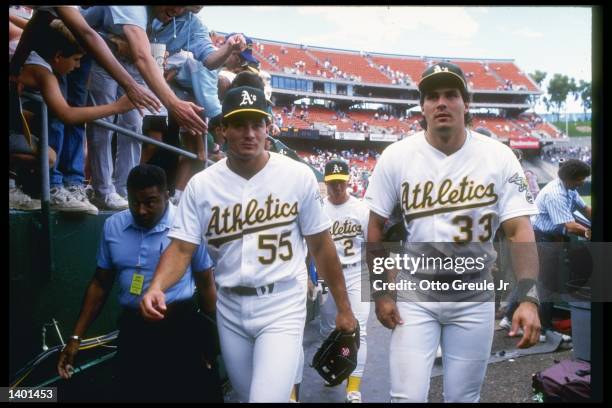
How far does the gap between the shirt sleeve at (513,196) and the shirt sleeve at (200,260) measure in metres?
1.42

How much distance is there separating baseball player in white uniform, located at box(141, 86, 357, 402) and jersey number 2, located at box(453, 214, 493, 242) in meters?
0.59

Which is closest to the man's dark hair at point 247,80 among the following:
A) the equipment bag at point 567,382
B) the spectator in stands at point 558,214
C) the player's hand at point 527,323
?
the player's hand at point 527,323

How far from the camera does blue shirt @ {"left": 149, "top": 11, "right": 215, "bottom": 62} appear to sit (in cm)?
251

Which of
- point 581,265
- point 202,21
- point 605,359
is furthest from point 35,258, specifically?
point 581,265

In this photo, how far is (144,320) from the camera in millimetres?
2205

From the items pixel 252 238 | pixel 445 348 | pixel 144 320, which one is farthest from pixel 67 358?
pixel 445 348

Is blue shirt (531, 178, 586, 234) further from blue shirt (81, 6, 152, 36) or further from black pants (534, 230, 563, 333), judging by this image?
blue shirt (81, 6, 152, 36)

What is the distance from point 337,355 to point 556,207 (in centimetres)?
242

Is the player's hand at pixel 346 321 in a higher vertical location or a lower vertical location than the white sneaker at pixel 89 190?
lower

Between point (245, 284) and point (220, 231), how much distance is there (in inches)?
10.8

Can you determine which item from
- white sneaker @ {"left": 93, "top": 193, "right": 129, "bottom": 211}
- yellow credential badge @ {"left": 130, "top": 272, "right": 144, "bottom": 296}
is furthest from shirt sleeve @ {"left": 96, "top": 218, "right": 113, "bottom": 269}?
white sneaker @ {"left": 93, "top": 193, "right": 129, "bottom": 211}

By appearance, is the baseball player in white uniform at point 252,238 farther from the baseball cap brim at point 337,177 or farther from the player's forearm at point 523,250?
the baseball cap brim at point 337,177

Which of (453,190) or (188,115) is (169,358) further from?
(453,190)

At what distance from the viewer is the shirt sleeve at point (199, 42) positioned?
260cm
